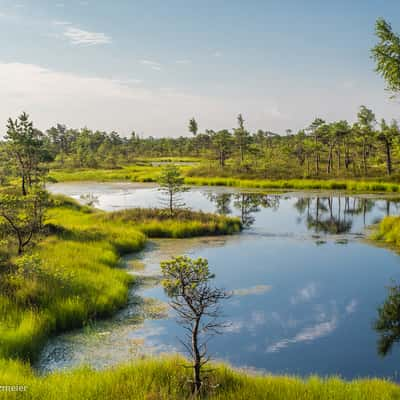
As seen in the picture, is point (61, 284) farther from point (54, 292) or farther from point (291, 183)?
point (291, 183)

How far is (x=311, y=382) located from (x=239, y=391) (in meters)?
1.47

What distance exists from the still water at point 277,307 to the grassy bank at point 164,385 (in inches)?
56.3

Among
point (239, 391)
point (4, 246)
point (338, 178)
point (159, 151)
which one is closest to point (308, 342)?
point (239, 391)

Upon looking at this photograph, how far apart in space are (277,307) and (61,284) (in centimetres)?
626

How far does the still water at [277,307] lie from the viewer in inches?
377

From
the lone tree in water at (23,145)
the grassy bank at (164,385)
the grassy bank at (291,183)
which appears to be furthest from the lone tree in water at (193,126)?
the grassy bank at (164,385)

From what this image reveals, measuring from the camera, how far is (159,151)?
4919 inches

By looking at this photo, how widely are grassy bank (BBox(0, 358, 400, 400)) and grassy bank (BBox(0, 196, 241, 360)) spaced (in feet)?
5.99

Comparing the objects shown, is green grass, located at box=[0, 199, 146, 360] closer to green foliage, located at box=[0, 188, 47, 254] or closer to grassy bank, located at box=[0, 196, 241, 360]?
grassy bank, located at box=[0, 196, 241, 360]

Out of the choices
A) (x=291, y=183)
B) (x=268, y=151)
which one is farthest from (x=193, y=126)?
(x=291, y=183)

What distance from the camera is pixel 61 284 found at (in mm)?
12062

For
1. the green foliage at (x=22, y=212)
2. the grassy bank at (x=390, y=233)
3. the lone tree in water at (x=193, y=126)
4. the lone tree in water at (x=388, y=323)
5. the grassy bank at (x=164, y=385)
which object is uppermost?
the lone tree in water at (x=193, y=126)

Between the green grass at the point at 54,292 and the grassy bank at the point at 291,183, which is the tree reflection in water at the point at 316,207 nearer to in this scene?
the grassy bank at the point at 291,183

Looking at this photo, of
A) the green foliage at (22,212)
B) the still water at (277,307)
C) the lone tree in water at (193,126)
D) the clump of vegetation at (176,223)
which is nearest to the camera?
the still water at (277,307)
